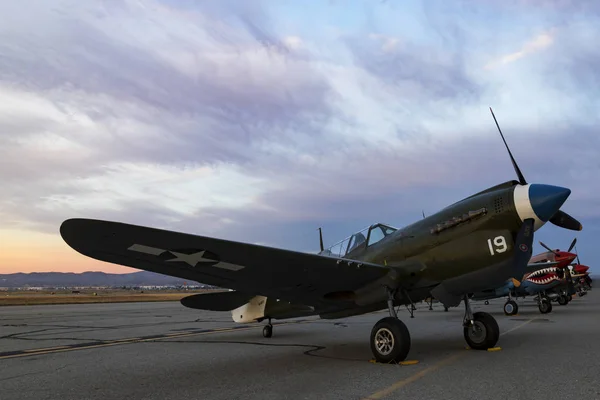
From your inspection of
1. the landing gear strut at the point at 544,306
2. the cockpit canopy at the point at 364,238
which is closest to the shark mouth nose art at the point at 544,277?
the landing gear strut at the point at 544,306

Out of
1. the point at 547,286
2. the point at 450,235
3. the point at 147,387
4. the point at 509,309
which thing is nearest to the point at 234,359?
the point at 147,387

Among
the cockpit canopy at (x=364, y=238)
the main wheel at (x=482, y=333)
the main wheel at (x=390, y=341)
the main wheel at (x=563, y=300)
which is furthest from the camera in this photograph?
the main wheel at (x=563, y=300)

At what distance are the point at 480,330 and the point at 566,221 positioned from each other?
8.68 ft

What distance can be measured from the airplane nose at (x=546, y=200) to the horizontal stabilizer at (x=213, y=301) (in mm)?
6604

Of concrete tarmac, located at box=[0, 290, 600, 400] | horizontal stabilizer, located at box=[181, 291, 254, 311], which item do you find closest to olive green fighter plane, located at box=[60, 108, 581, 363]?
concrete tarmac, located at box=[0, 290, 600, 400]

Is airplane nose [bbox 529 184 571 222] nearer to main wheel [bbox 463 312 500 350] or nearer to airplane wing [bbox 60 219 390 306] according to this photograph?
airplane wing [bbox 60 219 390 306]

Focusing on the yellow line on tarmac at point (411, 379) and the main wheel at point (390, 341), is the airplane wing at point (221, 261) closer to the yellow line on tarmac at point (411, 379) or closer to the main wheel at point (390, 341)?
the main wheel at point (390, 341)

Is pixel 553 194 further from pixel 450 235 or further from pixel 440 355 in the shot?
pixel 440 355

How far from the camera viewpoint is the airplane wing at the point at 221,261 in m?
5.08

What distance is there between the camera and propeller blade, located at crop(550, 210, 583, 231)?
7.91 metres

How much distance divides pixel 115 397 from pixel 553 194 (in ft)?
21.1

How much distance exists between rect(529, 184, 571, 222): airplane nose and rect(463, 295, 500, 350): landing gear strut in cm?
228

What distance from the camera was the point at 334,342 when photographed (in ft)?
31.5

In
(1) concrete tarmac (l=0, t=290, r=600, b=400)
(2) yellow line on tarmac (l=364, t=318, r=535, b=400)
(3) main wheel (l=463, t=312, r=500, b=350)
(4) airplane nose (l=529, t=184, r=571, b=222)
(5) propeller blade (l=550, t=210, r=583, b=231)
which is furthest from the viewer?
(5) propeller blade (l=550, t=210, r=583, b=231)
